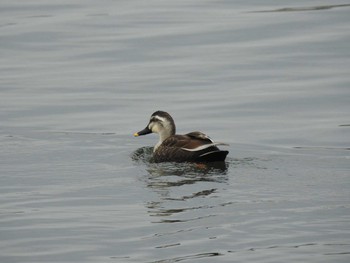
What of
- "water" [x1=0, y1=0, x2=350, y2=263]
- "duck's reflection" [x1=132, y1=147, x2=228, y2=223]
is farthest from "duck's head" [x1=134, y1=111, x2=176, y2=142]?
"duck's reflection" [x1=132, y1=147, x2=228, y2=223]

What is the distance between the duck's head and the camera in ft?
52.4

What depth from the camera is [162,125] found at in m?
16.1

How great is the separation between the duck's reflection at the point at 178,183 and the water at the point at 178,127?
1.1 inches

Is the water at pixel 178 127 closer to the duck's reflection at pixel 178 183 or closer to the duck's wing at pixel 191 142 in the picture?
the duck's reflection at pixel 178 183

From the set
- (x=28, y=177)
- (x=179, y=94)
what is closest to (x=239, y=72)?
(x=179, y=94)

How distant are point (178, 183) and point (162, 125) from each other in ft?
9.92

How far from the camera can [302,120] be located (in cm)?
1750

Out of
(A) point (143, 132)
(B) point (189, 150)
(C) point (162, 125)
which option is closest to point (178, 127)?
(A) point (143, 132)

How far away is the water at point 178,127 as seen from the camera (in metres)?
10.7

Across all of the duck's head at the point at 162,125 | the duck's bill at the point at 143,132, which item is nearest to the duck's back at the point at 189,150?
the duck's head at the point at 162,125

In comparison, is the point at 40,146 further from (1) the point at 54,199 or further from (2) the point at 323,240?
(2) the point at 323,240

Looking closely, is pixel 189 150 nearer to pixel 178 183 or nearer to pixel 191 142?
pixel 191 142

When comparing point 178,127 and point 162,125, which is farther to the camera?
point 178,127

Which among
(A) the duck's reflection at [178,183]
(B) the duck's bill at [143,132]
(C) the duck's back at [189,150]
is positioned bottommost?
(A) the duck's reflection at [178,183]
